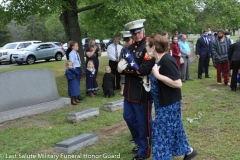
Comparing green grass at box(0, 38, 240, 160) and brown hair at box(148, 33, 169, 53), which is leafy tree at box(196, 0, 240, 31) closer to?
green grass at box(0, 38, 240, 160)

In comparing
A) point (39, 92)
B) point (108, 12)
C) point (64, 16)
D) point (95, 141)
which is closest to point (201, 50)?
point (108, 12)

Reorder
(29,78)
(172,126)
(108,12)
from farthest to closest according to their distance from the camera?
(108,12)
(29,78)
(172,126)

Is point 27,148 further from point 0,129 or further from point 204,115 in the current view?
point 204,115

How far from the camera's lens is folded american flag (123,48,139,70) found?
170 inches

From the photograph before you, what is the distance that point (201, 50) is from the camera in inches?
485

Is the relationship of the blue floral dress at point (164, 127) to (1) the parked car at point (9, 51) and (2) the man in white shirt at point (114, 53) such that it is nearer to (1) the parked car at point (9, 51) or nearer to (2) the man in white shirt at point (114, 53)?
(2) the man in white shirt at point (114, 53)

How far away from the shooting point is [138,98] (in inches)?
174

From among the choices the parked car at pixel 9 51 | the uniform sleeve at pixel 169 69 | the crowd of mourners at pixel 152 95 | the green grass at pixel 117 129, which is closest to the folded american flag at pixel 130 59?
the crowd of mourners at pixel 152 95

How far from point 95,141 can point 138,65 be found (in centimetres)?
176

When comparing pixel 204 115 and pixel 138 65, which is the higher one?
pixel 138 65

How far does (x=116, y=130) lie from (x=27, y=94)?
2.84 metres

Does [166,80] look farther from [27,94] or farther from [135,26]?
[27,94]

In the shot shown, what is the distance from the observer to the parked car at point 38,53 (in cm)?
2216

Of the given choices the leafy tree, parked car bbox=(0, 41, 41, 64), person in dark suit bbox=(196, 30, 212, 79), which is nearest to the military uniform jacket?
person in dark suit bbox=(196, 30, 212, 79)
